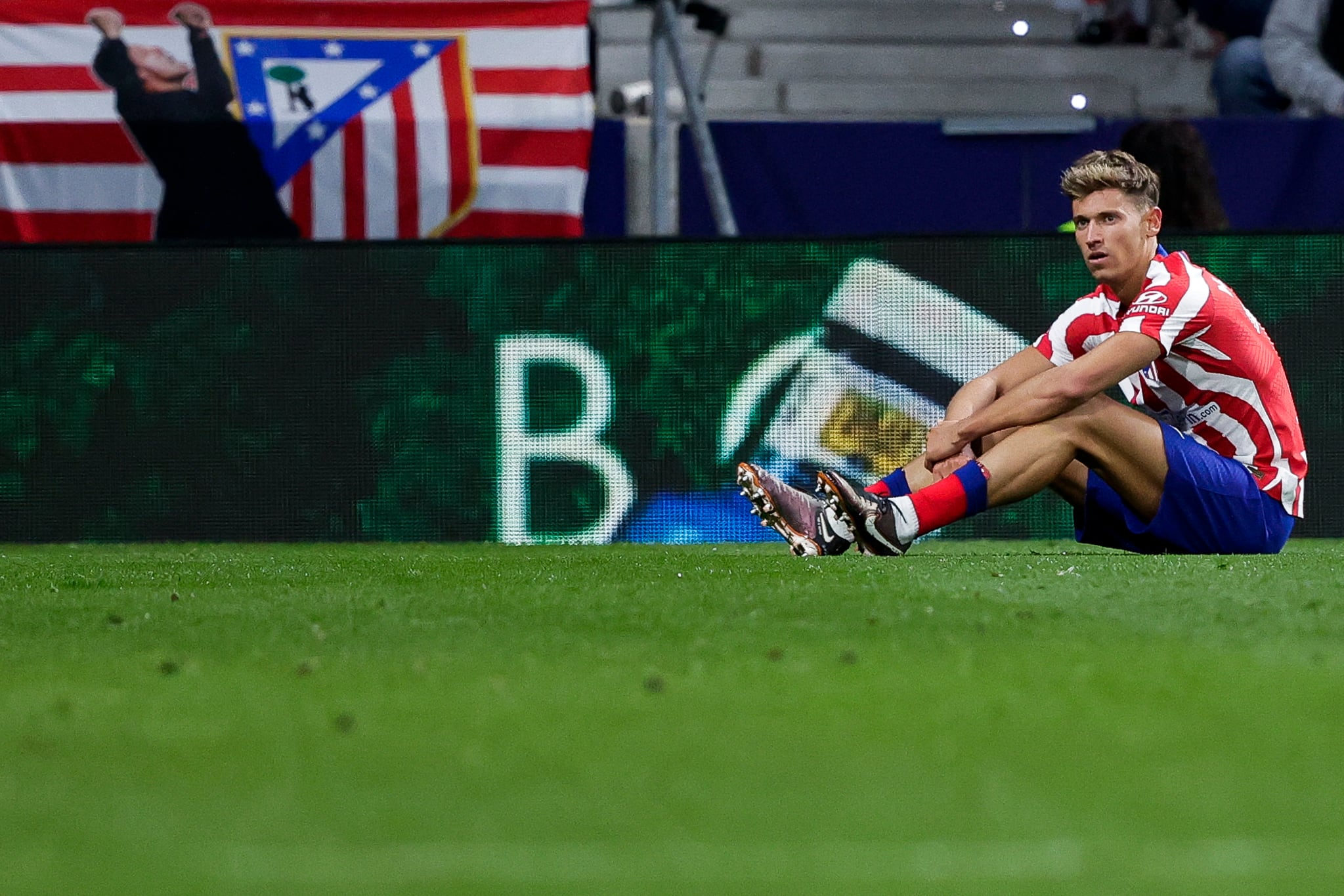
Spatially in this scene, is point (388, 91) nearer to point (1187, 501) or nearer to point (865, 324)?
point (865, 324)

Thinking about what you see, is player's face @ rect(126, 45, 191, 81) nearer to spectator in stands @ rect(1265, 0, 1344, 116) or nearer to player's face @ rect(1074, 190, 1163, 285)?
player's face @ rect(1074, 190, 1163, 285)

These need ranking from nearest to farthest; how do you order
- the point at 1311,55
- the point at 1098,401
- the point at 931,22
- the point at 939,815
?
1. the point at 939,815
2. the point at 1098,401
3. the point at 1311,55
4. the point at 931,22

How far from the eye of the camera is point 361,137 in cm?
821

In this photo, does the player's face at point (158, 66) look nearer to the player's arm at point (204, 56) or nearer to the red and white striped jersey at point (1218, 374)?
the player's arm at point (204, 56)

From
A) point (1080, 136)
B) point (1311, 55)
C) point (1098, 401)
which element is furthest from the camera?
point (1311, 55)

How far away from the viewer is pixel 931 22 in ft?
36.4

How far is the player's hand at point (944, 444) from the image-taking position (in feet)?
15.2

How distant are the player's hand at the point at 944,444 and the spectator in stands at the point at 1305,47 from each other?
5.79 meters

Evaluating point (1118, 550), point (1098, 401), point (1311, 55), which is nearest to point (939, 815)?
point (1098, 401)

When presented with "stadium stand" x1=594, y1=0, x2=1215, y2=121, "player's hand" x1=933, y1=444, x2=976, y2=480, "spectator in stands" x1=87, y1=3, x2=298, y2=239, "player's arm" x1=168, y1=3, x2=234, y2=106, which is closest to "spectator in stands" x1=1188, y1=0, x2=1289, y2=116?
"stadium stand" x1=594, y1=0, x2=1215, y2=121

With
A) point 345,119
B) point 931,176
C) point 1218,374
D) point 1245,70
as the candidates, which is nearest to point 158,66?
point 345,119

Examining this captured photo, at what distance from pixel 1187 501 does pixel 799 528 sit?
3.26 feet

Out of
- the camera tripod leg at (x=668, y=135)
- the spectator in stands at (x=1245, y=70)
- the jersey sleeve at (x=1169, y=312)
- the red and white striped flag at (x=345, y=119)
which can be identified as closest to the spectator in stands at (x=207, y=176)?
the red and white striped flag at (x=345, y=119)

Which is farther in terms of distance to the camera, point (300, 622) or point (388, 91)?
point (388, 91)
